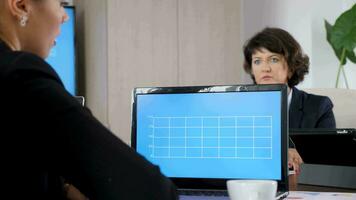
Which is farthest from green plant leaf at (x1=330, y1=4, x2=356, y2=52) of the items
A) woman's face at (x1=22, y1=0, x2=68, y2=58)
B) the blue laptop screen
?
woman's face at (x1=22, y1=0, x2=68, y2=58)

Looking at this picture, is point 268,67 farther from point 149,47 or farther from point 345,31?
point 345,31

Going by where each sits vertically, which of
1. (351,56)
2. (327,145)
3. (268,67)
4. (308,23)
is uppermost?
(308,23)

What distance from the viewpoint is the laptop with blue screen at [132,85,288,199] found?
136cm

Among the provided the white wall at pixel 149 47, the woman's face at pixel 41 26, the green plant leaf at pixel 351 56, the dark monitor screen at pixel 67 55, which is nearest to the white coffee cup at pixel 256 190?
the woman's face at pixel 41 26

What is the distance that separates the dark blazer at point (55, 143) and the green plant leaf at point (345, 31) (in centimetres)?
372

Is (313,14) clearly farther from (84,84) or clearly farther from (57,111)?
(57,111)

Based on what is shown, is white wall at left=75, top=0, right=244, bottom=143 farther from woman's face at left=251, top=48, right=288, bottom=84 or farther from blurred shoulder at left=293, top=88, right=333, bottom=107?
blurred shoulder at left=293, top=88, right=333, bottom=107

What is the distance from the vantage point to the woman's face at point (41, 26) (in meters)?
0.84

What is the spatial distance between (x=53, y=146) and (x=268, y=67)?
2057 millimetres

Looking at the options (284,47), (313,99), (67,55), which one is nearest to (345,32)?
(284,47)

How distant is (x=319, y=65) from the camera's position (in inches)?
184

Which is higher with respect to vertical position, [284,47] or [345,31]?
[345,31]

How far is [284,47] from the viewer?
8.66 feet

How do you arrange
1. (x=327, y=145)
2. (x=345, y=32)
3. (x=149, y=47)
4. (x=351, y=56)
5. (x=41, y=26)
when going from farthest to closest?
(x=351, y=56)
(x=345, y=32)
(x=149, y=47)
(x=327, y=145)
(x=41, y=26)
